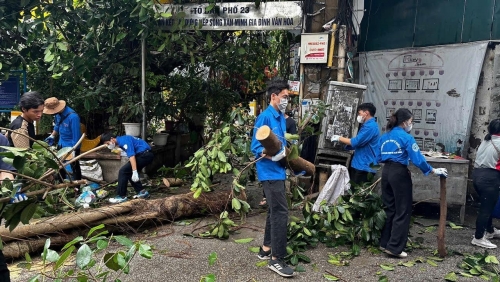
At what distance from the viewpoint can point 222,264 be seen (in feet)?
14.7

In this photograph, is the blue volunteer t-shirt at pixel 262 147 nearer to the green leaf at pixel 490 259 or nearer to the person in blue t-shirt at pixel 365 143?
the person in blue t-shirt at pixel 365 143

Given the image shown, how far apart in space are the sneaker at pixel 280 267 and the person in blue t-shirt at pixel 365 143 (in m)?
2.18

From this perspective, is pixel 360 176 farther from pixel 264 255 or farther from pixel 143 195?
pixel 143 195

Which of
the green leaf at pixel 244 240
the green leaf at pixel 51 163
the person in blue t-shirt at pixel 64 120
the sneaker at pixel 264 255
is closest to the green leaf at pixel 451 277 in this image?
the sneaker at pixel 264 255

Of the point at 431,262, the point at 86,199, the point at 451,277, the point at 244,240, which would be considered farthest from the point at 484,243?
→ the point at 86,199

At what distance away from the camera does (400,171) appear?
15.4 ft

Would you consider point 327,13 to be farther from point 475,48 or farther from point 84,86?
point 84,86

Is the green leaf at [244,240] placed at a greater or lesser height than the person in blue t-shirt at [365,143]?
lesser

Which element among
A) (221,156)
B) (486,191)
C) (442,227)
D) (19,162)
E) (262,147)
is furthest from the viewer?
(221,156)

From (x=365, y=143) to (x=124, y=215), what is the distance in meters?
3.47

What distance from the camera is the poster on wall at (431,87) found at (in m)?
6.74

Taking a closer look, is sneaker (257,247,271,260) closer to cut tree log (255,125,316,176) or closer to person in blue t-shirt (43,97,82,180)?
cut tree log (255,125,316,176)

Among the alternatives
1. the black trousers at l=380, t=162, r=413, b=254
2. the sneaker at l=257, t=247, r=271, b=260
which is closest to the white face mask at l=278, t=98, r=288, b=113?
the black trousers at l=380, t=162, r=413, b=254

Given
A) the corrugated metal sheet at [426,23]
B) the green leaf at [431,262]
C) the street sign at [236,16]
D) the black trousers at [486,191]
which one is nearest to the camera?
the green leaf at [431,262]
